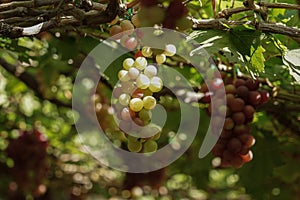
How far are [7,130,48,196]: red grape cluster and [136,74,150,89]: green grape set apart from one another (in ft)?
3.81

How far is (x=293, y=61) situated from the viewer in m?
0.96

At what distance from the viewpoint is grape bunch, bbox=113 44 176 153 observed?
3.02ft

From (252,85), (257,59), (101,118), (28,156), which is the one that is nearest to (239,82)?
(252,85)

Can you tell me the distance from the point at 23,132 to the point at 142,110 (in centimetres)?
123

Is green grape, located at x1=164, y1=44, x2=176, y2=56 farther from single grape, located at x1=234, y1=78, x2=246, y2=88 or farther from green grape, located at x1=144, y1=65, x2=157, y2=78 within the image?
single grape, located at x1=234, y1=78, x2=246, y2=88

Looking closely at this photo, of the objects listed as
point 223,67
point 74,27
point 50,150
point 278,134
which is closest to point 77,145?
point 50,150

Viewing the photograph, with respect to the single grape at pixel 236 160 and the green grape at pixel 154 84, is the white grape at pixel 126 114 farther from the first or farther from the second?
the single grape at pixel 236 160

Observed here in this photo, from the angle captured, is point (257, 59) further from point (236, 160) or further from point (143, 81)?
point (236, 160)

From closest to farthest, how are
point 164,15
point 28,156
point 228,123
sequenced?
1. point 164,15
2. point 228,123
3. point 28,156

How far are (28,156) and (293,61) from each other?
4.10 ft

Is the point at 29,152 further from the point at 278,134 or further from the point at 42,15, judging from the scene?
the point at 42,15

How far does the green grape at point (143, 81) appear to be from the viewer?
92 cm

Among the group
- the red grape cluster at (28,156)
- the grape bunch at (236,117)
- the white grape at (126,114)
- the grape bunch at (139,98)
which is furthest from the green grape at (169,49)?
the red grape cluster at (28,156)

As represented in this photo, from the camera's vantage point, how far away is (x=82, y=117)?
1.92 meters
